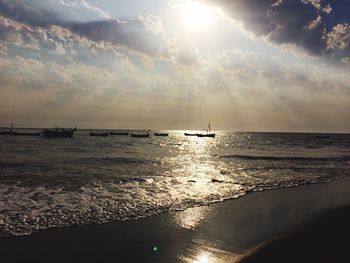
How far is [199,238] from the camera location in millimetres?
11594

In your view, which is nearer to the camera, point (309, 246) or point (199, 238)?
point (309, 246)

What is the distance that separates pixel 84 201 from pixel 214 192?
8.10m

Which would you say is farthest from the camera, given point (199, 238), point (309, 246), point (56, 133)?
point (56, 133)

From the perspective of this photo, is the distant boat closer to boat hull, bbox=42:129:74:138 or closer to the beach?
boat hull, bbox=42:129:74:138

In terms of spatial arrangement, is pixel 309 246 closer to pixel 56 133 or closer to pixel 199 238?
pixel 199 238

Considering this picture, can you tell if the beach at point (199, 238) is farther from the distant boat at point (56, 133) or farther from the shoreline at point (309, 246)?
the distant boat at point (56, 133)

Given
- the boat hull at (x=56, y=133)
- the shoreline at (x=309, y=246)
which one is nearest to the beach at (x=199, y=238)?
the shoreline at (x=309, y=246)

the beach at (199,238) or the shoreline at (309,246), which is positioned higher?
the shoreline at (309,246)

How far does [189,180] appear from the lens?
26.8 meters

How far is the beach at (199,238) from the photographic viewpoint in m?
9.90

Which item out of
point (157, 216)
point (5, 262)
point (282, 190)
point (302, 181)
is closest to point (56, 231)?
point (5, 262)

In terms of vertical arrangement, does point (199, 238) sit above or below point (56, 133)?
below

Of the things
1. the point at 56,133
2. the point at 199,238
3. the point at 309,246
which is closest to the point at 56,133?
the point at 56,133

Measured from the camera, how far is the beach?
9.90 meters
